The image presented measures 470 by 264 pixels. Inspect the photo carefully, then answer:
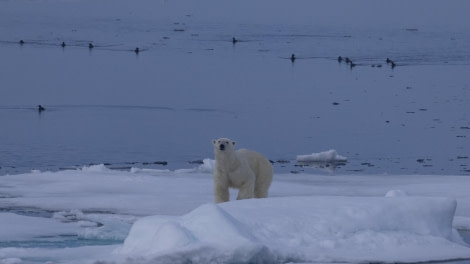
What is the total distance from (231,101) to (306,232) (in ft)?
62.9

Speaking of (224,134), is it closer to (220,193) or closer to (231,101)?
(231,101)

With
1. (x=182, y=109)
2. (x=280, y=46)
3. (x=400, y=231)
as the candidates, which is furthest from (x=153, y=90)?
(x=400, y=231)

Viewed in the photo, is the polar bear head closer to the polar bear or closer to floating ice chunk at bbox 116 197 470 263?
the polar bear

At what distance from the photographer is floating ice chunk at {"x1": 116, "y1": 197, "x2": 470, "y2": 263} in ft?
27.2

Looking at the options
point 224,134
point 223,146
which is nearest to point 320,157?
point 224,134

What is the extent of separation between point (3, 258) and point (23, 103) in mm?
19111

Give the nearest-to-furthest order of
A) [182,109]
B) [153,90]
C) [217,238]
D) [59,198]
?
1. [217,238]
2. [59,198]
3. [182,109]
4. [153,90]

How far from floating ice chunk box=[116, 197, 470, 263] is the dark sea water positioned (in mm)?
7610

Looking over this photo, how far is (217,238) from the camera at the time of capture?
838 cm

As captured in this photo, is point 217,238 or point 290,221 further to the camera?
point 290,221

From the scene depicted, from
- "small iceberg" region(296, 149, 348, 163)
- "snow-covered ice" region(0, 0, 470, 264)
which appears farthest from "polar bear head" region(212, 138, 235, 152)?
"small iceberg" region(296, 149, 348, 163)

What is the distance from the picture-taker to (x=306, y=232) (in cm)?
892

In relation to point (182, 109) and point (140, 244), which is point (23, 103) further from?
point (140, 244)

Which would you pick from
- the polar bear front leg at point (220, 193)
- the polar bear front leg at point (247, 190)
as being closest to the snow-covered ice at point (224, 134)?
the polar bear front leg at point (220, 193)
